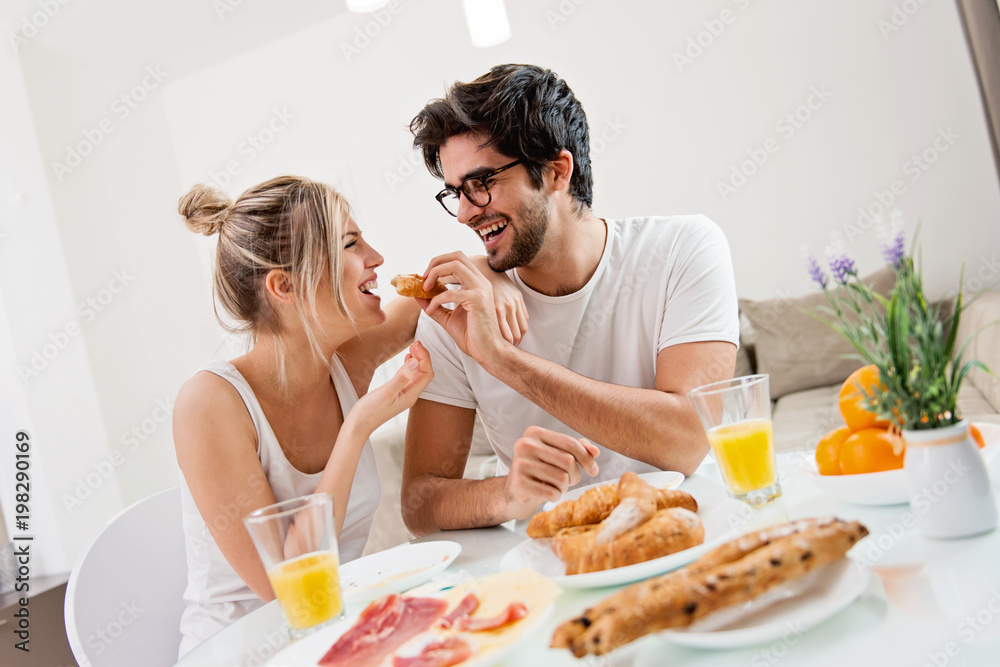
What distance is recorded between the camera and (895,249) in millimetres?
639

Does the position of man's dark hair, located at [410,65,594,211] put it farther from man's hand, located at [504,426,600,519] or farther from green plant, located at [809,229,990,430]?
green plant, located at [809,229,990,430]

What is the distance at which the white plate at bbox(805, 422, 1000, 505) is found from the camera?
0.81 m

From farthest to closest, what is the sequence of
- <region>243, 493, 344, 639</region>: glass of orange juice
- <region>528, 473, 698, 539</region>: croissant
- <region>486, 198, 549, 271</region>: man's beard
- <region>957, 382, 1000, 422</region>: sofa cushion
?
<region>957, 382, 1000, 422</region>: sofa cushion, <region>486, 198, 549, 271</region>: man's beard, <region>528, 473, 698, 539</region>: croissant, <region>243, 493, 344, 639</region>: glass of orange juice

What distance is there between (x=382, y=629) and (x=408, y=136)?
4.21m

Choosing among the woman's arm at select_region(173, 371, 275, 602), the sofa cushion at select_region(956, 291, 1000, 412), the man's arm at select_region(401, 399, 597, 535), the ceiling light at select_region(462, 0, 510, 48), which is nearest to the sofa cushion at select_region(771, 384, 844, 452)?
the sofa cushion at select_region(956, 291, 1000, 412)

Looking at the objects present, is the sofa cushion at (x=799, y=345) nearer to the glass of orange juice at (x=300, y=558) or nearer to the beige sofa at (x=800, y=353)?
the beige sofa at (x=800, y=353)

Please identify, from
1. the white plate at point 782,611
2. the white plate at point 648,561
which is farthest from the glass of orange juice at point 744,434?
the white plate at point 782,611

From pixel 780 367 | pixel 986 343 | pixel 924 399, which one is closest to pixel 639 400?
pixel 924 399

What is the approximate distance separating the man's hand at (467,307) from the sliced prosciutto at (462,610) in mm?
779

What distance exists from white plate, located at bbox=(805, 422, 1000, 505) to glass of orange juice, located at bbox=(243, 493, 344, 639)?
0.61 metres

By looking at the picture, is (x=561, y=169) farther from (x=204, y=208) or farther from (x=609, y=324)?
(x=204, y=208)

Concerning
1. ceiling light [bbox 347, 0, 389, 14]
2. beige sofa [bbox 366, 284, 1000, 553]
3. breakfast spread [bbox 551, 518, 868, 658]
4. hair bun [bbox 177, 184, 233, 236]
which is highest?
ceiling light [bbox 347, 0, 389, 14]

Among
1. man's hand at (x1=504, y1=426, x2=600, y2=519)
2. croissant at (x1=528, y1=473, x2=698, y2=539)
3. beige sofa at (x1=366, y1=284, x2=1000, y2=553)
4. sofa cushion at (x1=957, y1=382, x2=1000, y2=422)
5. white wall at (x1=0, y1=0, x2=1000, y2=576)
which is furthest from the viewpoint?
white wall at (x1=0, y1=0, x2=1000, y2=576)

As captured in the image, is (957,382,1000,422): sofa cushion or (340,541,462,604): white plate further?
(957,382,1000,422): sofa cushion
